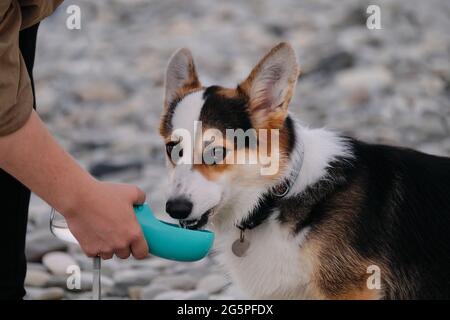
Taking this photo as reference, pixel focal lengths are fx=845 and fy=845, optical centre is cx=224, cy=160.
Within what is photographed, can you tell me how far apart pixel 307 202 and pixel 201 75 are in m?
3.21

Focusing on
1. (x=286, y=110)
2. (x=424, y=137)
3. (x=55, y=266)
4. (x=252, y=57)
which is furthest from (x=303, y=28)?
(x=286, y=110)

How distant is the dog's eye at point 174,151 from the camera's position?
92.2 inches

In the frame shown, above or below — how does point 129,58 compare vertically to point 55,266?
above

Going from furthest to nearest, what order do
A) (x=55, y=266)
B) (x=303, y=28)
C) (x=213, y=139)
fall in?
(x=303, y=28), (x=55, y=266), (x=213, y=139)

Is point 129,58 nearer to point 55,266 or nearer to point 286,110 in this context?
point 55,266

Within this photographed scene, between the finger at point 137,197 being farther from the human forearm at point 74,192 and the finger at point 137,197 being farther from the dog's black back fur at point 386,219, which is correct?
the dog's black back fur at point 386,219

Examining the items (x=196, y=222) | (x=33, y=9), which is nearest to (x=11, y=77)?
(x=33, y=9)

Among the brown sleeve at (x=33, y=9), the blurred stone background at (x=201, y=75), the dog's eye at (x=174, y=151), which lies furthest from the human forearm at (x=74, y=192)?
the blurred stone background at (x=201, y=75)

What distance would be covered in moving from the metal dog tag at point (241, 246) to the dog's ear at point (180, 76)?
467 mm

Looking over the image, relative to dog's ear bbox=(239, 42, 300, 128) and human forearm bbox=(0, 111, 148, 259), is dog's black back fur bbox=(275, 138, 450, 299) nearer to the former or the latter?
dog's ear bbox=(239, 42, 300, 128)

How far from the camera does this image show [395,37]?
609 centimetres

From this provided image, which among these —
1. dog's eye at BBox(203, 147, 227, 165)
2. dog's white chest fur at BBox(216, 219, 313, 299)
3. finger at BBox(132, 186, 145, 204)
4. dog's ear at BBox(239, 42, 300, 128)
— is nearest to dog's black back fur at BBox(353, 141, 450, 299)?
dog's white chest fur at BBox(216, 219, 313, 299)

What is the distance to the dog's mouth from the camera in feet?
7.52
